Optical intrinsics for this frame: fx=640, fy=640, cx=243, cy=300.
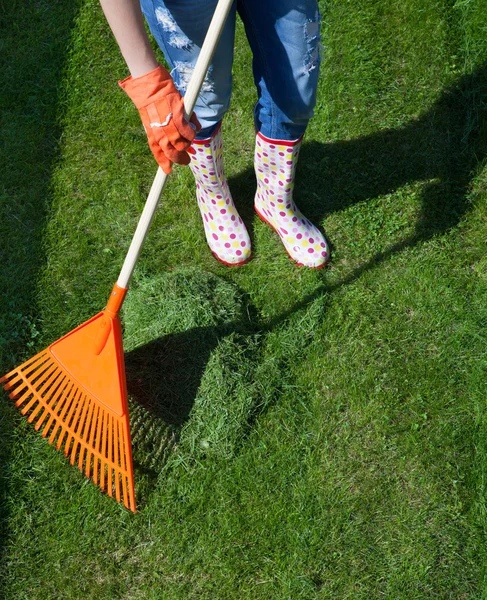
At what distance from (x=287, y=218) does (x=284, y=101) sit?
62cm

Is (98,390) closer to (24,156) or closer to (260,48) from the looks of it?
(260,48)

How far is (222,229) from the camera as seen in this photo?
2.74 metres

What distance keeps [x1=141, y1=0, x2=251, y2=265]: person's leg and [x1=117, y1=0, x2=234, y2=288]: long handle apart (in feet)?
0.59

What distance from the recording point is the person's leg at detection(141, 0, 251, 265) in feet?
6.14

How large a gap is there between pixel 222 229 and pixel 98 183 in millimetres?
721

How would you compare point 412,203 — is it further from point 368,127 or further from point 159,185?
point 159,185

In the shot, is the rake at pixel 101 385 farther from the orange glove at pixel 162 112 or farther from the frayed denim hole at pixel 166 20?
the frayed denim hole at pixel 166 20

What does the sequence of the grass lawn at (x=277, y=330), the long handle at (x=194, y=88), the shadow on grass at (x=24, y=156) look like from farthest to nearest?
the shadow on grass at (x=24, y=156)
the grass lawn at (x=277, y=330)
the long handle at (x=194, y=88)

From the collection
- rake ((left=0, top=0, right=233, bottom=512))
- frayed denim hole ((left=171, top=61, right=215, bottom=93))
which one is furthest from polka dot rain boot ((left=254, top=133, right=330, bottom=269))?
rake ((left=0, top=0, right=233, bottom=512))

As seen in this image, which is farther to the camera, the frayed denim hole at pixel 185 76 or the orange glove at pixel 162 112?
the frayed denim hole at pixel 185 76

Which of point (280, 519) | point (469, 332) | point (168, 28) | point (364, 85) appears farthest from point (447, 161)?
point (280, 519)

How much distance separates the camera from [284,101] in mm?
2191

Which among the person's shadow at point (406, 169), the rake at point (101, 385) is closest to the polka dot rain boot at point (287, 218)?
the person's shadow at point (406, 169)

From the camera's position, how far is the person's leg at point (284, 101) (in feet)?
6.42
